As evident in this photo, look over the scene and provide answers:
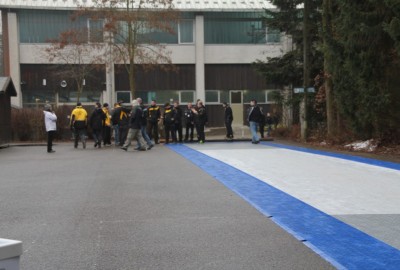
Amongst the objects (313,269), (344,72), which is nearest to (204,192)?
(313,269)

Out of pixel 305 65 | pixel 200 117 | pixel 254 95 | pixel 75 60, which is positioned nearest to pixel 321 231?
pixel 200 117

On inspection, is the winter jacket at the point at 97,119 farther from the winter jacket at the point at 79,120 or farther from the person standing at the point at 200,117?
the person standing at the point at 200,117

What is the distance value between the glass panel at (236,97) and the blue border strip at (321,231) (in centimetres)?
2784

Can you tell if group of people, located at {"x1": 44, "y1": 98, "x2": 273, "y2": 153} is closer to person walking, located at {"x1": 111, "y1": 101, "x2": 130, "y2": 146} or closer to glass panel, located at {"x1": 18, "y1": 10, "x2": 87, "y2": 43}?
person walking, located at {"x1": 111, "y1": 101, "x2": 130, "y2": 146}

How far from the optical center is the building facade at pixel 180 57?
34.5 metres

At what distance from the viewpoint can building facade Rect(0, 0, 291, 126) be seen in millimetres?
34531

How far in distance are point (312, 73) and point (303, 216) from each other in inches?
686

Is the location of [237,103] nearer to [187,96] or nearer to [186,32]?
[187,96]

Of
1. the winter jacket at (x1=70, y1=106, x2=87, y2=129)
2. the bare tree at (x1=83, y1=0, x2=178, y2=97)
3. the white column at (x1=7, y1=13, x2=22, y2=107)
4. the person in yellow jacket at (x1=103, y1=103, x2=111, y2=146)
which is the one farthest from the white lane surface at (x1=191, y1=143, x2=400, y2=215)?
the white column at (x1=7, y1=13, x2=22, y2=107)

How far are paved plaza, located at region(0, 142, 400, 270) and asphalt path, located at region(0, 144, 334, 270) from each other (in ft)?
0.05

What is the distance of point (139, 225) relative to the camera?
634cm

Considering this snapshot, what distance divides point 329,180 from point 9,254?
27.9ft

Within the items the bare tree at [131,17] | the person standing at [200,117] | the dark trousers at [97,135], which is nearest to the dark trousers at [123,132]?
the dark trousers at [97,135]

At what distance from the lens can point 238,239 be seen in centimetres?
564
